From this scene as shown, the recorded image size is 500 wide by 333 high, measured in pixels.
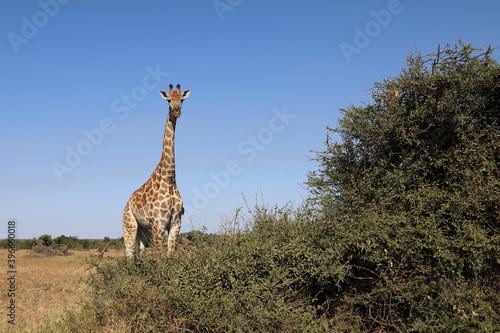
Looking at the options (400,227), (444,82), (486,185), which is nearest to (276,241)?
(400,227)

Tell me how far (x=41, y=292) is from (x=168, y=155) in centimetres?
579

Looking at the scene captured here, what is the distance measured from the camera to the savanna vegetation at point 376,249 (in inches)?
239

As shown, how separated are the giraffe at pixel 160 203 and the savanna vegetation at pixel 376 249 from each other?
2.31 m

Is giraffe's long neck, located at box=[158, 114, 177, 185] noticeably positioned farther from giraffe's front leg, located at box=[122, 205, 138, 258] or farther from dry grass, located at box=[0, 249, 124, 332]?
dry grass, located at box=[0, 249, 124, 332]

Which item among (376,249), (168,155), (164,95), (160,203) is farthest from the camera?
(168,155)

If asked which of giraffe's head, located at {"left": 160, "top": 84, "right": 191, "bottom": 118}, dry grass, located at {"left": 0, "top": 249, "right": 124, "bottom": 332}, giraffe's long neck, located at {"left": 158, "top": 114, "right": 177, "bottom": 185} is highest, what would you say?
giraffe's head, located at {"left": 160, "top": 84, "right": 191, "bottom": 118}

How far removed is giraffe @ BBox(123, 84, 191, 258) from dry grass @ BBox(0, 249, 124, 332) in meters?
0.93

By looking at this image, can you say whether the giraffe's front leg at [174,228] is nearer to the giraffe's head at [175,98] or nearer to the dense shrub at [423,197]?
the giraffe's head at [175,98]

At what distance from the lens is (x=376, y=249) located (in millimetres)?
6512

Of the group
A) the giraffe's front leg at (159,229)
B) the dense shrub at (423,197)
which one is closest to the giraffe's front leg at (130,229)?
the giraffe's front leg at (159,229)

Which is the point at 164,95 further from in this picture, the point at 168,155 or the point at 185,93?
the point at 168,155

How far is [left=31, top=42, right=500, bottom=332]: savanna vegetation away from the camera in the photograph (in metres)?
6.07

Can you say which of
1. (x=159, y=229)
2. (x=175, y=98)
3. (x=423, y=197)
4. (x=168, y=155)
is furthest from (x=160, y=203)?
(x=423, y=197)

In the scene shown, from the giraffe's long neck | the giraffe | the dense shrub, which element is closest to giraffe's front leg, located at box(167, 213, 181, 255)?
the giraffe
